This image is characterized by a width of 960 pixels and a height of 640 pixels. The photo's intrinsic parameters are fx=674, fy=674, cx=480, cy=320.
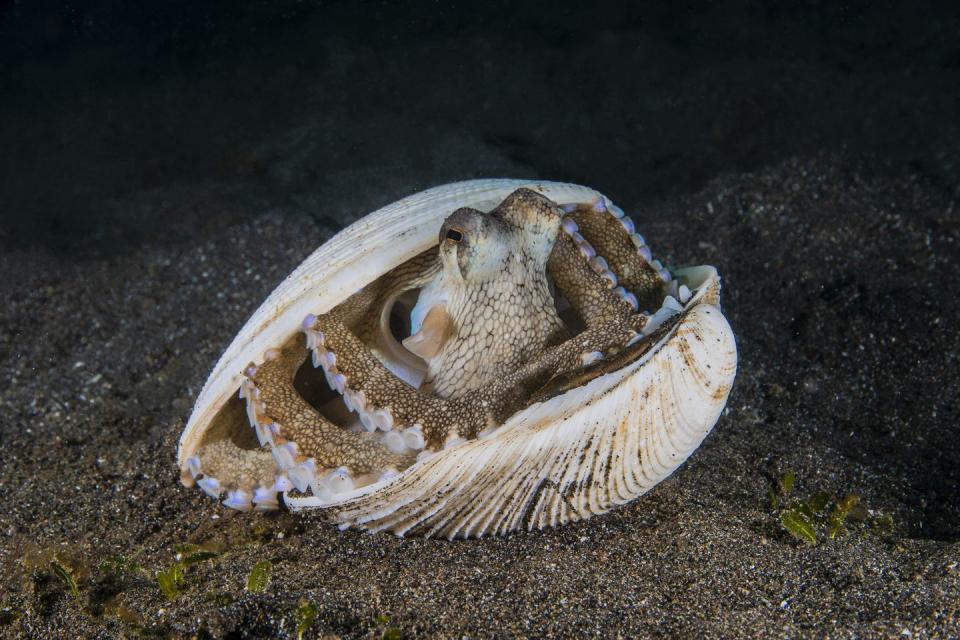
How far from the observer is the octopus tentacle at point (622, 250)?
3.38 m

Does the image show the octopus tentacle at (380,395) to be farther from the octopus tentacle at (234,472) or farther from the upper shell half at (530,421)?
the octopus tentacle at (234,472)

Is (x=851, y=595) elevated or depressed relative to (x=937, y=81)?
depressed

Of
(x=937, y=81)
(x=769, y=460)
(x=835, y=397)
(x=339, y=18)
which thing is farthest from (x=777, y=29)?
(x=769, y=460)

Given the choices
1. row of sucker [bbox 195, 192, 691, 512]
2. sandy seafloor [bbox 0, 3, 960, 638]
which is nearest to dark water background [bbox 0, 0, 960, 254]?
sandy seafloor [bbox 0, 3, 960, 638]

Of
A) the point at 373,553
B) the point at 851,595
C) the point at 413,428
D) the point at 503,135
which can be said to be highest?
the point at 503,135

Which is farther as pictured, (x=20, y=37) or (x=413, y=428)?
(x=20, y=37)

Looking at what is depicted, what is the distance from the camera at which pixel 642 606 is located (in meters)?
2.38

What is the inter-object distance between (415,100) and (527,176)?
165cm

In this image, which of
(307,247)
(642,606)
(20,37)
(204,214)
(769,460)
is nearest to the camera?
(642,606)

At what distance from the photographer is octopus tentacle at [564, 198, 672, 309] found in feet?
11.1

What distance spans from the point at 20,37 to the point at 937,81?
10.2 m

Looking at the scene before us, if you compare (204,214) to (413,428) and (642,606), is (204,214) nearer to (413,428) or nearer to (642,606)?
(413,428)

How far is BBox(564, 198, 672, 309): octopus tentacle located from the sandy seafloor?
2.87ft

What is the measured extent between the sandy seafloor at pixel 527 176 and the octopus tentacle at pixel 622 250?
87cm
